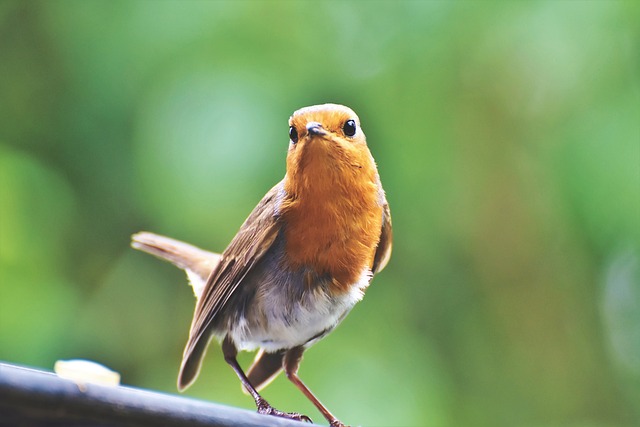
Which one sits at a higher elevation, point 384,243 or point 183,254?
point 384,243

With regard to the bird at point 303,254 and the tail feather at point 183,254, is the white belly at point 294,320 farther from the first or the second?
the tail feather at point 183,254

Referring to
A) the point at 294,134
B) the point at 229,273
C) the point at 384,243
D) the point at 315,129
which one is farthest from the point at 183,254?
the point at 315,129

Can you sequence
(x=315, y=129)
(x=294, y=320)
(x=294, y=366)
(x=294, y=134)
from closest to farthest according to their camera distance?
(x=315, y=129) → (x=294, y=134) → (x=294, y=320) → (x=294, y=366)

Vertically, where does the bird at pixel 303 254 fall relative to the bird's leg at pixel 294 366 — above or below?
above

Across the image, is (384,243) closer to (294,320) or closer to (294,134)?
(294,320)

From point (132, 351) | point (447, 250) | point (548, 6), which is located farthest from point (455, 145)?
point (132, 351)

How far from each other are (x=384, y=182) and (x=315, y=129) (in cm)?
115

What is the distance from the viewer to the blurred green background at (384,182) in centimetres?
307

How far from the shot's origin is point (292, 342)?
2.44 m

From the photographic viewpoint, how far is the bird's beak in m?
2.04

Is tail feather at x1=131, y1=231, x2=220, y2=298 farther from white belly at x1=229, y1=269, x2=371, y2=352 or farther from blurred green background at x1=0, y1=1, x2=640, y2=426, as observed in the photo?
white belly at x1=229, y1=269, x2=371, y2=352

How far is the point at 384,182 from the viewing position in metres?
3.17

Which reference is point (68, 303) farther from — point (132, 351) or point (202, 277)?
point (202, 277)

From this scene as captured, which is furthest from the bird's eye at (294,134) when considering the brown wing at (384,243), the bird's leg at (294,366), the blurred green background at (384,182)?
the blurred green background at (384,182)
